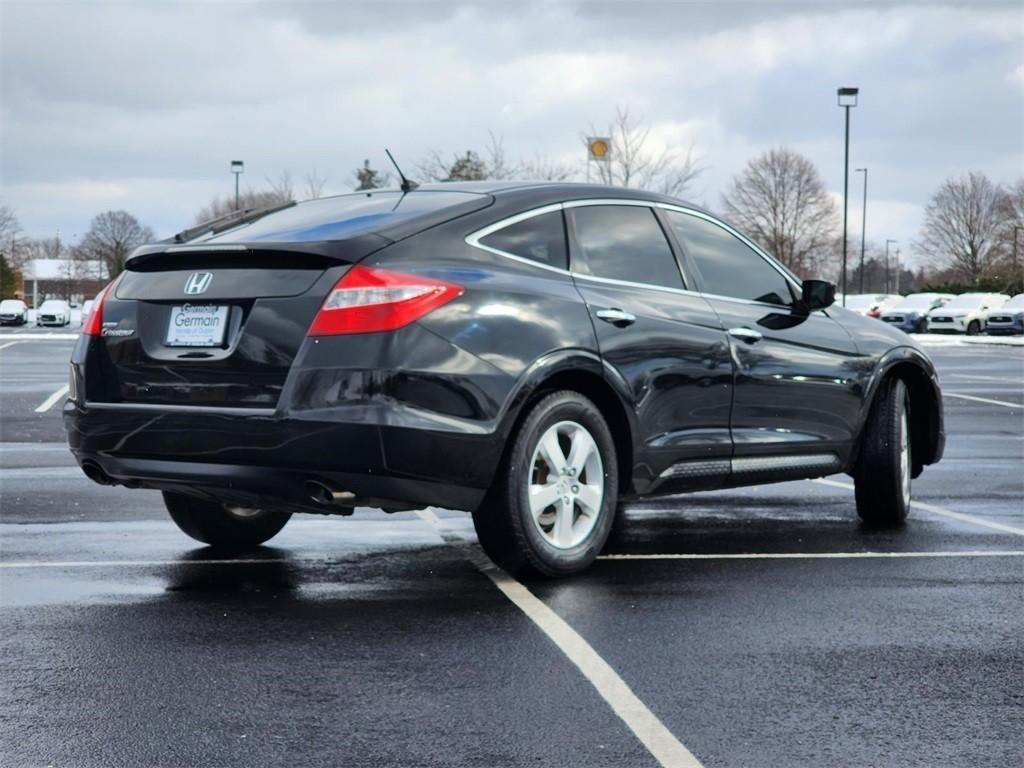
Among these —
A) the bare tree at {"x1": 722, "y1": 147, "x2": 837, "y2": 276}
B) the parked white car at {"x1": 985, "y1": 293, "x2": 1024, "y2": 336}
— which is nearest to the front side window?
the parked white car at {"x1": 985, "y1": 293, "x2": 1024, "y2": 336}

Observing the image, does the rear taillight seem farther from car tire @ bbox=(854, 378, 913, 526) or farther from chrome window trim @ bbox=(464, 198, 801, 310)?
car tire @ bbox=(854, 378, 913, 526)

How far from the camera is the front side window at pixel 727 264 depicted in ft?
24.5

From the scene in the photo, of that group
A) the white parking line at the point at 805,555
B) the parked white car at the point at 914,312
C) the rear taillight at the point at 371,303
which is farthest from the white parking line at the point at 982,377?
the parked white car at the point at 914,312

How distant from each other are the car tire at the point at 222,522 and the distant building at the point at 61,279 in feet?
396

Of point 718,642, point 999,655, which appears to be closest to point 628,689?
point 718,642

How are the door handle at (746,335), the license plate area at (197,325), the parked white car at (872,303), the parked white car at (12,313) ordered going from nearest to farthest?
the license plate area at (197,325)
the door handle at (746,335)
the parked white car at (872,303)
the parked white car at (12,313)

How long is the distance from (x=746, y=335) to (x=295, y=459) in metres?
2.54

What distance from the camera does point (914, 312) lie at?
6119cm

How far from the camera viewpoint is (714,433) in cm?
722

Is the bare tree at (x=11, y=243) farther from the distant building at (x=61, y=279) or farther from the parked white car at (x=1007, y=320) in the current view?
the parked white car at (x=1007, y=320)

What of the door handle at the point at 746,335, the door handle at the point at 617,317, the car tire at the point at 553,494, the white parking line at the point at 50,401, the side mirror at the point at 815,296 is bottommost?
the white parking line at the point at 50,401

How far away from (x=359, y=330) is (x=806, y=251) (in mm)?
92792

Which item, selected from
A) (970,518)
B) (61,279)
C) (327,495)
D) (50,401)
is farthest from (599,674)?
(61,279)

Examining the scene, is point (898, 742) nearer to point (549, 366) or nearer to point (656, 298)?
point (549, 366)
